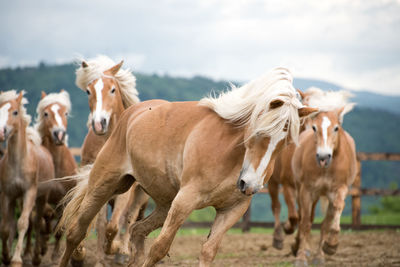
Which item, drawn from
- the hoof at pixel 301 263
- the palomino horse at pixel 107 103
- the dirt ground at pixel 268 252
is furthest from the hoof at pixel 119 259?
the hoof at pixel 301 263

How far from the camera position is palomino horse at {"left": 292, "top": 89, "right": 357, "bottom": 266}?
708 cm

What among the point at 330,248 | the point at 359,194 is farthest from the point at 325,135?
the point at 359,194

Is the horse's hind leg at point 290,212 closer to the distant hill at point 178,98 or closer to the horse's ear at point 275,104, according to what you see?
the horse's ear at point 275,104

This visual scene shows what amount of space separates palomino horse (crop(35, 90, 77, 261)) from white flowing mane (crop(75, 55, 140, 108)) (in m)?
1.84

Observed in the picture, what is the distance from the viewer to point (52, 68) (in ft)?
235

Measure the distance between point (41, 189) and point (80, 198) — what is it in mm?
2949

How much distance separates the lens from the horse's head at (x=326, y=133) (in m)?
6.85

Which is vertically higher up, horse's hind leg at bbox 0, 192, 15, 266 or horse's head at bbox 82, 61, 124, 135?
horse's head at bbox 82, 61, 124, 135

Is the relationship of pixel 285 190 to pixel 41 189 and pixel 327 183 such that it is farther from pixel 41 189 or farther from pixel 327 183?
pixel 41 189

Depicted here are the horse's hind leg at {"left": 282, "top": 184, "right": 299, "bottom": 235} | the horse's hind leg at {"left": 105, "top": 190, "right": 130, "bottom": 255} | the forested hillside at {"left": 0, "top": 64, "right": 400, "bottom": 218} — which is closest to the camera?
the horse's hind leg at {"left": 105, "top": 190, "right": 130, "bottom": 255}

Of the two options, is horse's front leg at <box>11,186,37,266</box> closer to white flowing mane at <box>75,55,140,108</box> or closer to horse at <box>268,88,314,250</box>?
white flowing mane at <box>75,55,140,108</box>

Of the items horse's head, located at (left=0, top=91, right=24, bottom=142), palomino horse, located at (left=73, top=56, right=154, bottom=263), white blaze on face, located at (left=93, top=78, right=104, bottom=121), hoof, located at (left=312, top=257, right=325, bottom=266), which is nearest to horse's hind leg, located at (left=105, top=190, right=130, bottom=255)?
palomino horse, located at (left=73, top=56, right=154, bottom=263)

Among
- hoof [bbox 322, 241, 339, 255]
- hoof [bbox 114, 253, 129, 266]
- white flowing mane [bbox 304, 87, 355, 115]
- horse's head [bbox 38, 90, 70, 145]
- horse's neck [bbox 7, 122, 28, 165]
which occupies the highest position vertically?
white flowing mane [bbox 304, 87, 355, 115]

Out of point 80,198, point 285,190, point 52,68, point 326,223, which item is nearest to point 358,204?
point 285,190
